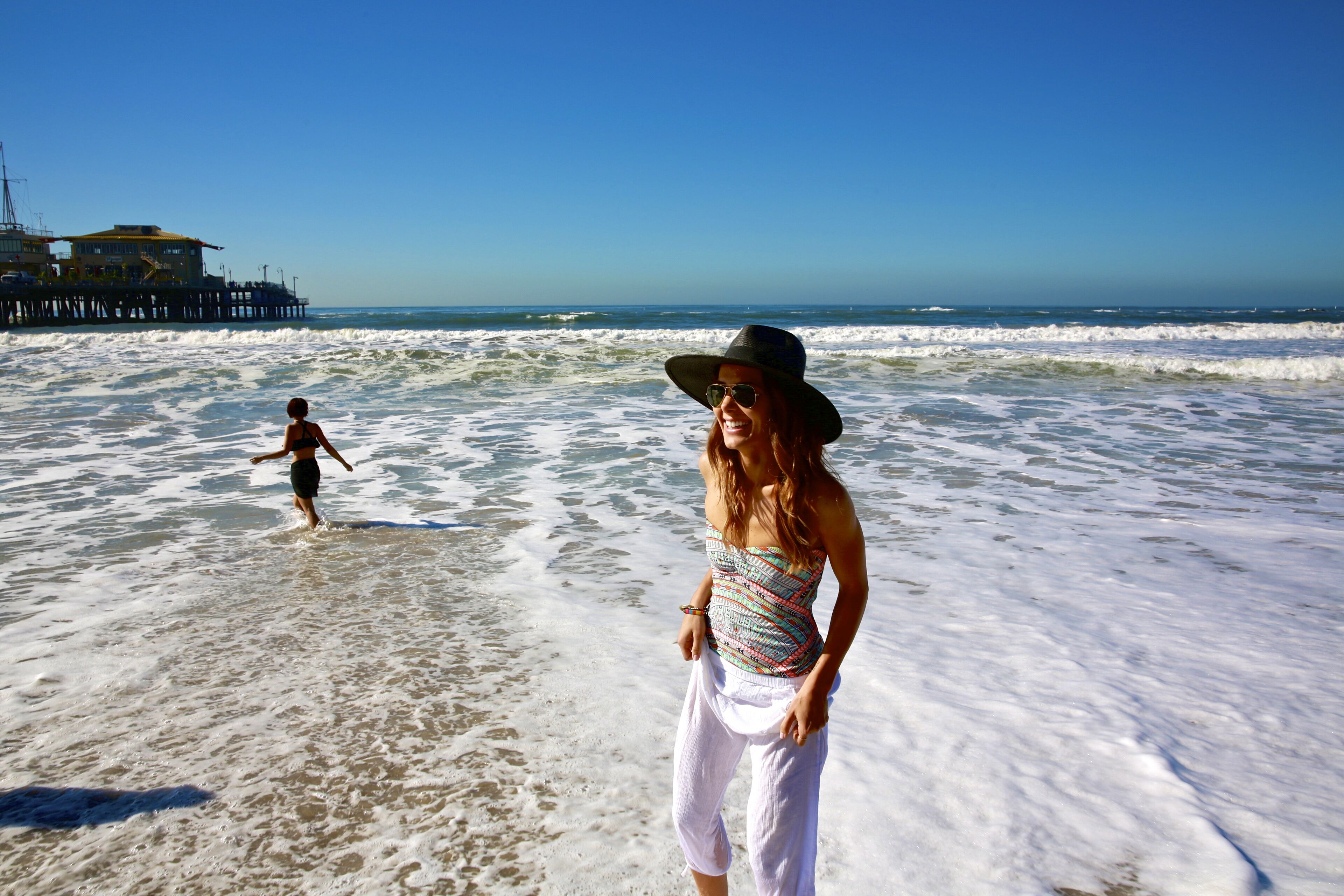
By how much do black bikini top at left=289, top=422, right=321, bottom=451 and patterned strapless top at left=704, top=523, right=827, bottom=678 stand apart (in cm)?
586

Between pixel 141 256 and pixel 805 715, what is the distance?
74.1 meters

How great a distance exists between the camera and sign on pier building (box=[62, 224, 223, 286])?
197 ft

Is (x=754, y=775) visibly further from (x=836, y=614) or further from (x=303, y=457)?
(x=303, y=457)

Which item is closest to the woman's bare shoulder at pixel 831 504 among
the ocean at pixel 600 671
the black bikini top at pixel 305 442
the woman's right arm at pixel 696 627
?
the woman's right arm at pixel 696 627

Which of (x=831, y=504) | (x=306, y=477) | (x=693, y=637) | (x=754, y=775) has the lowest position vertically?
(x=306, y=477)

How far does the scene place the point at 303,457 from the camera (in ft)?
22.6

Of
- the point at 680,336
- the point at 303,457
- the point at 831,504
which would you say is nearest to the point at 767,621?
the point at 831,504

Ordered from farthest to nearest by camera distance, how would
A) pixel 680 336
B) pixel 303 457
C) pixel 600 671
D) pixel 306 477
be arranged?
pixel 680 336, pixel 303 457, pixel 306 477, pixel 600 671

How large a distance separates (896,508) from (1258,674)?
3.60 m

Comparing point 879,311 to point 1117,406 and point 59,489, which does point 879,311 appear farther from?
point 59,489

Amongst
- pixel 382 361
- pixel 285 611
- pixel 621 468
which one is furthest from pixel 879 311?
pixel 285 611

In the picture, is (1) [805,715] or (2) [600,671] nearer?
(1) [805,715]

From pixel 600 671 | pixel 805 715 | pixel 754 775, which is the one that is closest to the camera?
→ pixel 805 715

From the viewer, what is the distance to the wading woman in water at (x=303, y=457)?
6.77 m
